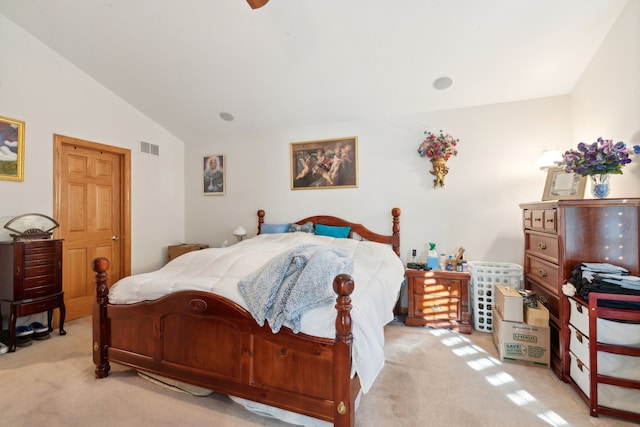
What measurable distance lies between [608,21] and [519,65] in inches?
24.1

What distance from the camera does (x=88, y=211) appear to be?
3646mm

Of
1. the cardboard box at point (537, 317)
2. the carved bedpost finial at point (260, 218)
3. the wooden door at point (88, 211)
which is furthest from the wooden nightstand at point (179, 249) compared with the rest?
the cardboard box at point (537, 317)

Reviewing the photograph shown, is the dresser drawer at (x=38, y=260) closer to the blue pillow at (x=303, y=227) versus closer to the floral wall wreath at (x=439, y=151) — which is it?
the blue pillow at (x=303, y=227)

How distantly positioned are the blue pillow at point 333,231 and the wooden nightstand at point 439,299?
0.89m

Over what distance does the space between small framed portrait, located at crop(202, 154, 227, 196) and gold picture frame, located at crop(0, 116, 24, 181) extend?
210 centimetres

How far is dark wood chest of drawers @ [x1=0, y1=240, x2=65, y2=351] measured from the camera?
104 inches

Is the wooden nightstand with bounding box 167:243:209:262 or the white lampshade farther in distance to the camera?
the wooden nightstand with bounding box 167:243:209:262

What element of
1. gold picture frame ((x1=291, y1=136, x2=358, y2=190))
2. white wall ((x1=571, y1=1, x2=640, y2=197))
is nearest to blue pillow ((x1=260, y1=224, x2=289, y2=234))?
gold picture frame ((x1=291, y1=136, x2=358, y2=190))

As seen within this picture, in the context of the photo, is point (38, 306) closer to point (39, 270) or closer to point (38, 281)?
point (38, 281)

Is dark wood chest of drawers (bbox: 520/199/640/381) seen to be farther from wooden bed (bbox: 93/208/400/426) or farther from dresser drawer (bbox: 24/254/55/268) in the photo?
dresser drawer (bbox: 24/254/55/268)

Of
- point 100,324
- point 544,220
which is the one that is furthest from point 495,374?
point 100,324

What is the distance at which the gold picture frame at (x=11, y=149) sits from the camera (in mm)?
2824

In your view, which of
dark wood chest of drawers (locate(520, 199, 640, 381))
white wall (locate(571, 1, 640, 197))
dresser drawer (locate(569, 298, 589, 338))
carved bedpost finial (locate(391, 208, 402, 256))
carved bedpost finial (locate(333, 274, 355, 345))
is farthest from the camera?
carved bedpost finial (locate(391, 208, 402, 256))

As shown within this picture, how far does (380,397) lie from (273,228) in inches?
101
